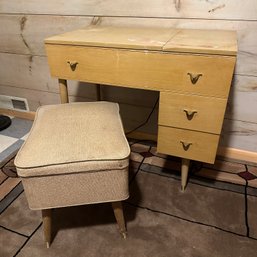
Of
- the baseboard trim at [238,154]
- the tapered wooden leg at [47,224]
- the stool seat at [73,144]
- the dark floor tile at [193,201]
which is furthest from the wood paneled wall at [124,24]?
the tapered wooden leg at [47,224]

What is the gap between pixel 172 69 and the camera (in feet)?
3.02

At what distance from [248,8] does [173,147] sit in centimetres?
→ 67

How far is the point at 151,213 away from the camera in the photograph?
1.11 meters

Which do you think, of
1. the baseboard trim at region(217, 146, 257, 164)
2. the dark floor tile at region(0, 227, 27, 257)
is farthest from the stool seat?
the baseboard trim at region(217, 146, 257, 164)

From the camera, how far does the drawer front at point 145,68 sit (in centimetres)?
87

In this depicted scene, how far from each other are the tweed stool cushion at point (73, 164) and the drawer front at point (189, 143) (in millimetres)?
236

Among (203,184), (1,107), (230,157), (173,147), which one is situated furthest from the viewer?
(1,107)

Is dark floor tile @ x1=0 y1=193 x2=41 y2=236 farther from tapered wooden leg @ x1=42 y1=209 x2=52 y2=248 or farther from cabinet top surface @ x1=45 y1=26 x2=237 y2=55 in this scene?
cabinet top surface @ x1=45 y1=26 x2=237 y2=55

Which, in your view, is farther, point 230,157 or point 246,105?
point 230,157

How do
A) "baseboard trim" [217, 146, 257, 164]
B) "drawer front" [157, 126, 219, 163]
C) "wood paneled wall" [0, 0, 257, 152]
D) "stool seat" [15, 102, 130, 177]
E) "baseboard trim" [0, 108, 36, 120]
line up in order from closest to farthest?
"stool seat" [15, 102, 130, 177] → "drawer front" [157, 126, 219, 163] → "wood paneled wall" [0, 0, 257, 152] → "baseboard trim" [217, 146, 257, 164] → "baseboard trim" [0, 108, 36, 120]

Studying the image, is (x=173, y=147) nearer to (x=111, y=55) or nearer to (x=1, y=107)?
(x=111, y=55)

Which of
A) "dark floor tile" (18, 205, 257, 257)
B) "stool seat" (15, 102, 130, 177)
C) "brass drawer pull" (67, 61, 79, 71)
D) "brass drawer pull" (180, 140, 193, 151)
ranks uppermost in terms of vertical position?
"brass drawer pull" (67, 61, 79, 71)

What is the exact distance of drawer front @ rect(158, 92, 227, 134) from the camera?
36.4 inches

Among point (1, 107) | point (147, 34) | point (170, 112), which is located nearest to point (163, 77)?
point (170, 112)
